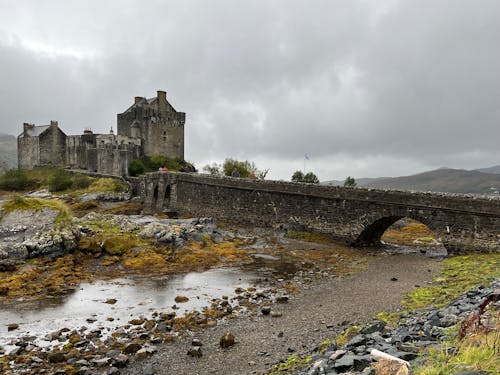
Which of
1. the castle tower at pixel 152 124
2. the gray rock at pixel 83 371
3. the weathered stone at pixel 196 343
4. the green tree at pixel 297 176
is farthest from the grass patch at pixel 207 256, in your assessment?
the green tree at pixel 297 176

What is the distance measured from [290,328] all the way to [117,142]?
48.3m

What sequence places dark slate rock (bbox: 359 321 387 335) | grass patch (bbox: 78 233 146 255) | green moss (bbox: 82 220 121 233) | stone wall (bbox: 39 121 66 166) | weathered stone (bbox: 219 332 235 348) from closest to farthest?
dark slate rock (bbox: 359 321 387 335)
weathered stone (bbox: 219 332 235 348)
grass patch (bbox: 78 233 146 255)
green moss (bbox: 82 220 121 233)
stone wall (bbox: 39 121 66 166)

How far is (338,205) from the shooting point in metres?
27.0

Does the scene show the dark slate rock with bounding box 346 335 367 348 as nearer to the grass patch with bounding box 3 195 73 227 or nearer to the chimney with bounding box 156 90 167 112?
the grass patch with bounding box 3 195 73 227

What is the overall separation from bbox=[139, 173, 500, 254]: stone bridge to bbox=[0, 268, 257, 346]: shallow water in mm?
9696

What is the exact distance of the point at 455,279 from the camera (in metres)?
16.0

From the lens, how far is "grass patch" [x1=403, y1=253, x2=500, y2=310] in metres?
13.2

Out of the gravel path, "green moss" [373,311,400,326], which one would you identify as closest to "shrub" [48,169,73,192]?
the gravel path

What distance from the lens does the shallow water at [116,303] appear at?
1317 centimetres

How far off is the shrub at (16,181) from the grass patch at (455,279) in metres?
54.0

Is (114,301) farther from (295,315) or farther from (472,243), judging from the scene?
(472,243)

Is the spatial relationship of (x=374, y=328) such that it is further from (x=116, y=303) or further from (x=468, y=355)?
(x=116, y=303)

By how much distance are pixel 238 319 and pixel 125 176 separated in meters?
43.7

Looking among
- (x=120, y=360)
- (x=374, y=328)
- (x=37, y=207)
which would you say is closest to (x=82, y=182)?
(x=37, y=207)
